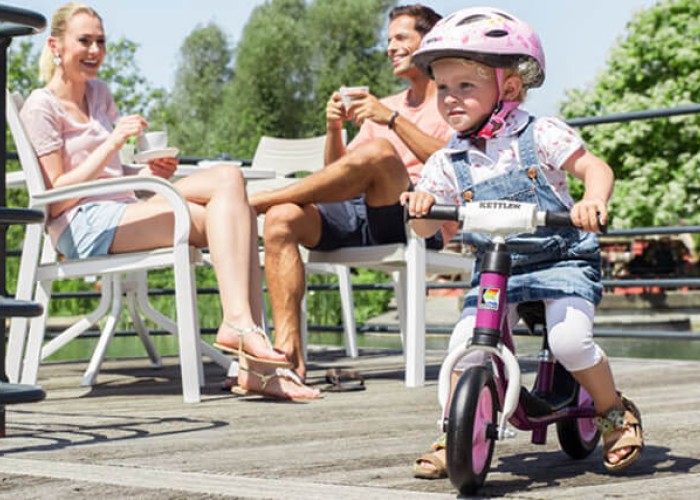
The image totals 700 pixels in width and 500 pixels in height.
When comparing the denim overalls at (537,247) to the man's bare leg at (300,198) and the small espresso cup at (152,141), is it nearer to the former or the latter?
the man's bare leg at (300,198)

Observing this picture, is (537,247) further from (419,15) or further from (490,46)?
(419,15)

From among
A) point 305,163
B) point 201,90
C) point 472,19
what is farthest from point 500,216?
point 201,90

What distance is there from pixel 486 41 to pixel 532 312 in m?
0.55

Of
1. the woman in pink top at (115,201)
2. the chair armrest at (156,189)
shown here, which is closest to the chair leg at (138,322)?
the woman in pink top at (115,201)

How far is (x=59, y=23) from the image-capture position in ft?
14.6

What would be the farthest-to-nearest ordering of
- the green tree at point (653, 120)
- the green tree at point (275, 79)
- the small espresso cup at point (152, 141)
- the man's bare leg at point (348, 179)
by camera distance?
the green tree at point (275, 79) → the green tree at point (653, 120) → the small espresso cup at point (152, 141) → the man's bare leg at point (348, 179)

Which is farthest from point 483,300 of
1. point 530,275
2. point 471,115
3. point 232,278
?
point 232,278

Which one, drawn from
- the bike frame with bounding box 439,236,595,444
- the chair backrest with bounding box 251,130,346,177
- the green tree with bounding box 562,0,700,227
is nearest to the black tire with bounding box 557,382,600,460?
the bike frame with bounding box 439,236,595,444

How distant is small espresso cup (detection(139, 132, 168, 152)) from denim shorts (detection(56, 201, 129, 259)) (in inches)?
11.4

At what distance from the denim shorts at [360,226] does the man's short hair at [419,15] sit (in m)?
0.70

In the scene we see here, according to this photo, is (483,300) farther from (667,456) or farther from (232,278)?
(232,278)

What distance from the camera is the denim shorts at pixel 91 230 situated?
4125mm

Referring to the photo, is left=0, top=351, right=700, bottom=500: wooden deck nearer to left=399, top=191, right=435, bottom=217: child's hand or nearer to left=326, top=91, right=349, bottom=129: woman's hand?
left=399, top=191, right=435, bottom=217: child's hand

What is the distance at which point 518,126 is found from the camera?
2.50 metres
